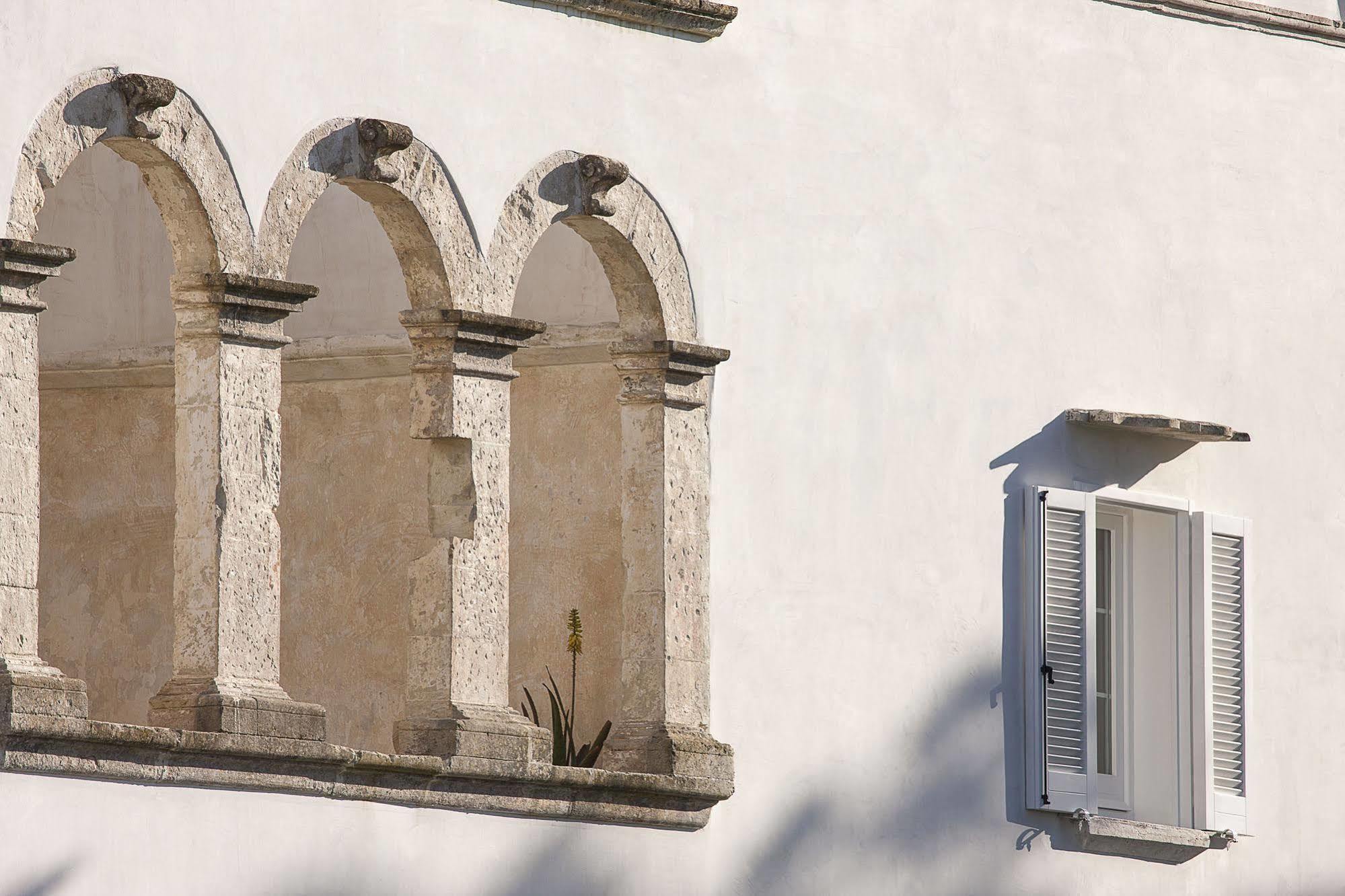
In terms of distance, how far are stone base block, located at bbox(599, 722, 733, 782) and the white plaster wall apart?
154 millimetres

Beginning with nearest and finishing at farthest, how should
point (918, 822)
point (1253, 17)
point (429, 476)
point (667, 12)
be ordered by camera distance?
point (429, 476)
point (667, 12)
point (918, 822)
point (1253, 17)

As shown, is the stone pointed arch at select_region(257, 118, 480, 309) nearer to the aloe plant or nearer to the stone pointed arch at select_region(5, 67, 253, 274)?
the stone pointed arch at select_region(5, 67, 253, 274)

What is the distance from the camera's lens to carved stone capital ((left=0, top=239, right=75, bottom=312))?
927 cm

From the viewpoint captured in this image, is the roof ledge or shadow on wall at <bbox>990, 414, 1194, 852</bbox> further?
the roof ledge

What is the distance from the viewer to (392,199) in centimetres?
1057

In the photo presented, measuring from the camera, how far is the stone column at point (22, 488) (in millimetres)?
9188

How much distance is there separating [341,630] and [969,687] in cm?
268

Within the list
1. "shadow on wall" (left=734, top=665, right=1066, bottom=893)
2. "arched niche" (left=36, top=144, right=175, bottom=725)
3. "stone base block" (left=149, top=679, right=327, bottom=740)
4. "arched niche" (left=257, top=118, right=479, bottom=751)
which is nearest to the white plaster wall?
"shadow on wall" (left=734, top=665, right=1066, bottom=893)

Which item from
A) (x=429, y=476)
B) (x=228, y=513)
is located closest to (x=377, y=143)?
(x=429, y=476)

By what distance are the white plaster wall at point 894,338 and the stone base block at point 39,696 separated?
0.41 metres

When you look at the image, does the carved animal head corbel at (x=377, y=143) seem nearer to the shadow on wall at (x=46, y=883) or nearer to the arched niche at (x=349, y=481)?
the arched niche at (x=349, y=481)

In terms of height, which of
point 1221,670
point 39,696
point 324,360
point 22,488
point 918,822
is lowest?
point 918,822

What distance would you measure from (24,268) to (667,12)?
304 centimetres

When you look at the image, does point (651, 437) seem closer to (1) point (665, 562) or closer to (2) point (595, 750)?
(1) point (665, 562)
